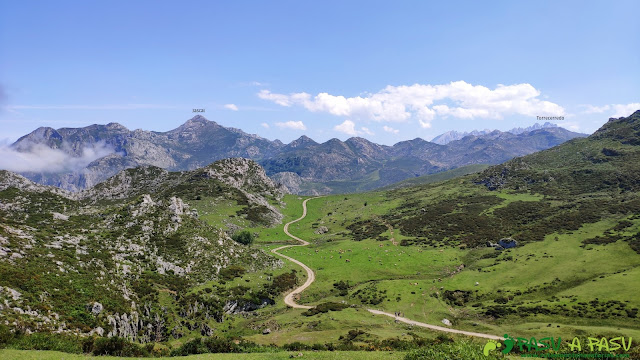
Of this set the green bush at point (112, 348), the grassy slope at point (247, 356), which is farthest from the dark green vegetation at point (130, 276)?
the grassy slope at point (247, 356)

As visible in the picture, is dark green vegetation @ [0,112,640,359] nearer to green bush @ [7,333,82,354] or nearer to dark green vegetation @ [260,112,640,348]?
green bush @ [7,333,82,354]

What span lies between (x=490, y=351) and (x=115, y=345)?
120 ft

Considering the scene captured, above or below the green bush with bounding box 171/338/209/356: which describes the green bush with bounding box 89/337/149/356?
above

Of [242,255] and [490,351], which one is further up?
[490,351]

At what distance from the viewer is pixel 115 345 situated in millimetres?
31375

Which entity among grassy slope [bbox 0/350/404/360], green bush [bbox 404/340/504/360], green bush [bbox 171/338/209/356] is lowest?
green bush [bbox 171/338/209/356]

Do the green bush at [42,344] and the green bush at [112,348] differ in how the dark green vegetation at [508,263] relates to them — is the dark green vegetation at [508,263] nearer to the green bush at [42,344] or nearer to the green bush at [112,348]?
the green bush at [112,348]

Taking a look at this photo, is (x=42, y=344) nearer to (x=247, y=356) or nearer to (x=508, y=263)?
(x=247, y=356)

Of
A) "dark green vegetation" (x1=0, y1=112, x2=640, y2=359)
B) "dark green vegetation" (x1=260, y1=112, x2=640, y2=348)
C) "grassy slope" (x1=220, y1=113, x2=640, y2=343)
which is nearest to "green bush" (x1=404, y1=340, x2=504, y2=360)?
"dark green vegetation" (x1=0, y1=112, x2=640, y2=359)

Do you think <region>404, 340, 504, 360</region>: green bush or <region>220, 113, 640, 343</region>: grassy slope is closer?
<region>404, 340, 504, 360</region>: green bush

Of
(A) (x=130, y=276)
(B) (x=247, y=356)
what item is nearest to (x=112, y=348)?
(B) (x=247, y=356)

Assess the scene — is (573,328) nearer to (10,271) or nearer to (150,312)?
(150,312)

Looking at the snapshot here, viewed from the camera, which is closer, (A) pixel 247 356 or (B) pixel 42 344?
(B) pixel 42 344

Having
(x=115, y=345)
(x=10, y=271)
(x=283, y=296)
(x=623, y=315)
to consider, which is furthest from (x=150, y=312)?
(x=623, y=315)
